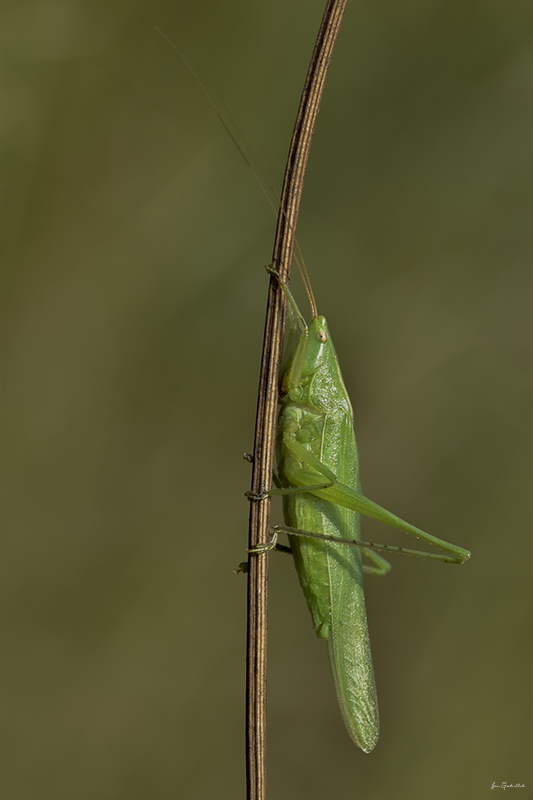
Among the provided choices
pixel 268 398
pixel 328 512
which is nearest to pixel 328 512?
pixel 328 512

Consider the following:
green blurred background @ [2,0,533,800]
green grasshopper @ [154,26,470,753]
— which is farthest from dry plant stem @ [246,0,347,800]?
green blurred background @ [2,0,533,800]

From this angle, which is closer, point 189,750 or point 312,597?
point 312,597

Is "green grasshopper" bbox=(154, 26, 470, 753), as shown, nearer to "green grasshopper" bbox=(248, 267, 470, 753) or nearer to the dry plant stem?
"green grasshopper" bbox=(248, 267, 470, 753)

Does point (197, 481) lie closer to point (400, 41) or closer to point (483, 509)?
point (483, 509)

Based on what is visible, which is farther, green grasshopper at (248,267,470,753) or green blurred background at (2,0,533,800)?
green blurred background at (2,0,533,800)

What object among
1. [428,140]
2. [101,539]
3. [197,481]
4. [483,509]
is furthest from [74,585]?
[428,140]

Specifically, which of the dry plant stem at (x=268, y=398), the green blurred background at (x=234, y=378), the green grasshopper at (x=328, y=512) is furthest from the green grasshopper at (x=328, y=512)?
the green blurred background at (x=234, y=378)

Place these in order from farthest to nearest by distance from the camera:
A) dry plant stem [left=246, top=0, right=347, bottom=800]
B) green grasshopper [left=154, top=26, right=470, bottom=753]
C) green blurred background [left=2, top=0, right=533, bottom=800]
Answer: green blurred background [left=2, top=0, right=533, bottom=800]
green grasshopper [left=154, top=26, right=470, bottom=753]
dry plant stem [left=246, top=0, right=347, bottom=800]
